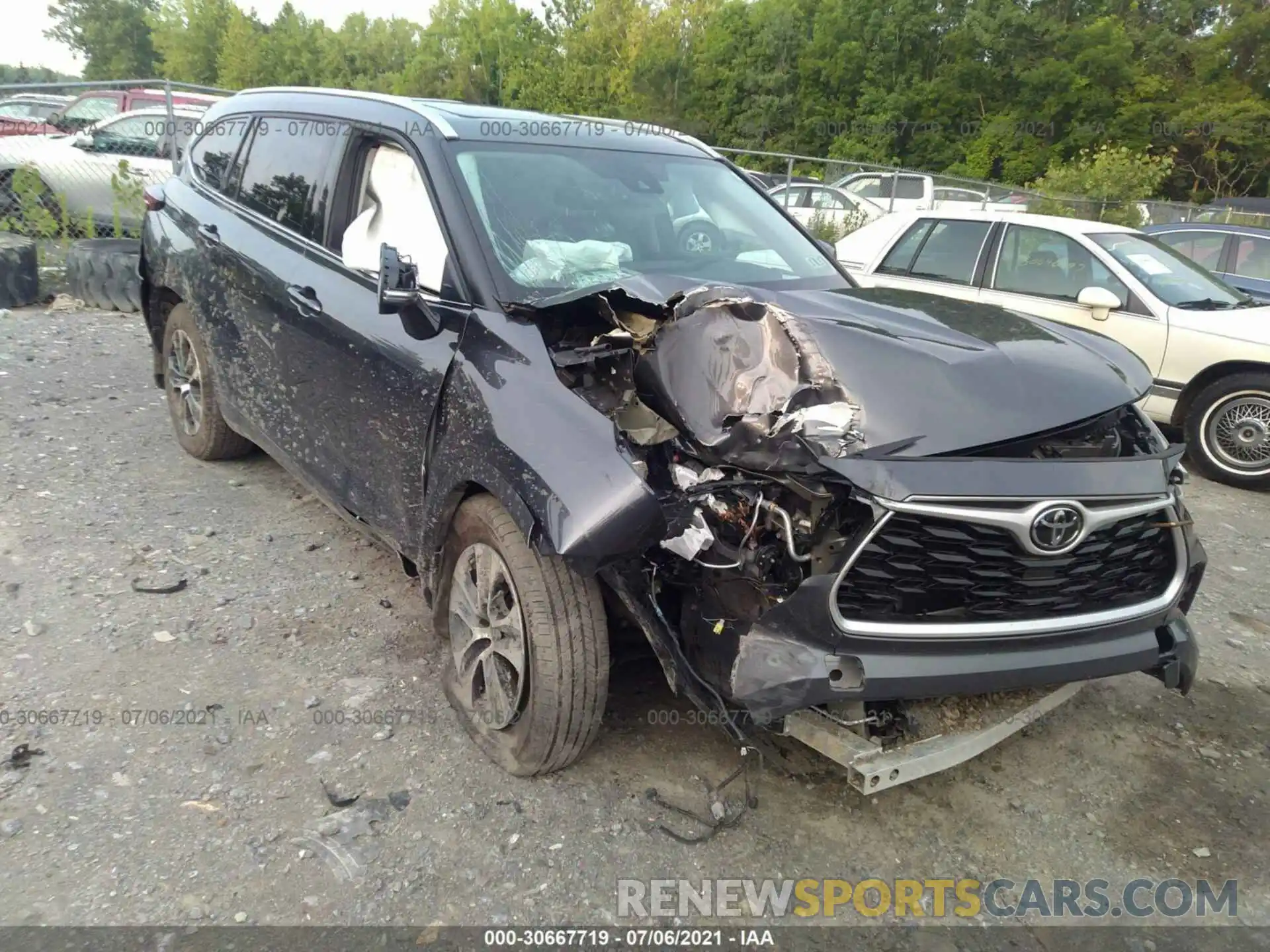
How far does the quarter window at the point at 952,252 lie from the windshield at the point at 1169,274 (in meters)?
0.85

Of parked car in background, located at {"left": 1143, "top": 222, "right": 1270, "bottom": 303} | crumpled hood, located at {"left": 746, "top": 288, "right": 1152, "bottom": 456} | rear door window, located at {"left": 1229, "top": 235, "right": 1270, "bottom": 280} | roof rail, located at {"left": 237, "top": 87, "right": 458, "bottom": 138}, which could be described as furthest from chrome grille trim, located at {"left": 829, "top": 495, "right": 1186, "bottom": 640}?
rear door window, located at {"left": 1229, "top": 235, "right": 1270, "bottom": 280}

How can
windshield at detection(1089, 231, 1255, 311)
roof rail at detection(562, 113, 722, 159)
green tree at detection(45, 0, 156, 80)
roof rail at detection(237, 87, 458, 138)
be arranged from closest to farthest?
roof rail at detection(237, 87, 458, 138)
roof rail at detection(562, 113, 722, 159)
windshield at detection(1089, 231, 1255, 311)
green tree at detection(45, 0, 156, 80)

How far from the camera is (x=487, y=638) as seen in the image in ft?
9.24

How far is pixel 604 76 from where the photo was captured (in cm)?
4653

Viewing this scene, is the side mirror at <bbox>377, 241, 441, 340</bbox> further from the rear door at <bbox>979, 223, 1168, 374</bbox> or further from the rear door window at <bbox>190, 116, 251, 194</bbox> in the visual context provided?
the rear door at <bbox>979, 223, 1168, 374</bbox>

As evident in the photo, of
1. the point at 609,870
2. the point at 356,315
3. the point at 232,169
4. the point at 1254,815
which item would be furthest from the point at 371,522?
the point at 1254,815

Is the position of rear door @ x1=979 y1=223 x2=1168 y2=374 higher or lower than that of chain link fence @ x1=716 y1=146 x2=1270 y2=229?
lower

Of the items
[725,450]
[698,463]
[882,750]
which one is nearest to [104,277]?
[698,463]

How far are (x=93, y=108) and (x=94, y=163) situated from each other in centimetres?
341

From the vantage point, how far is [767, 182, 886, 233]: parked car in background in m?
14.5

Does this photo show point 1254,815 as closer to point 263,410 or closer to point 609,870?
point 609,870

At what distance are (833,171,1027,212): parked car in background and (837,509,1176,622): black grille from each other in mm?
14368

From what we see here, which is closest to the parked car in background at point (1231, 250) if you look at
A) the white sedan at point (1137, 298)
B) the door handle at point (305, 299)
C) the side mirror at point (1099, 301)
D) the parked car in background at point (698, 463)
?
the white sedan at point (1137, 298)

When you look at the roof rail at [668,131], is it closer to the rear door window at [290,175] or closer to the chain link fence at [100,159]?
the rear door window at [290,175]
